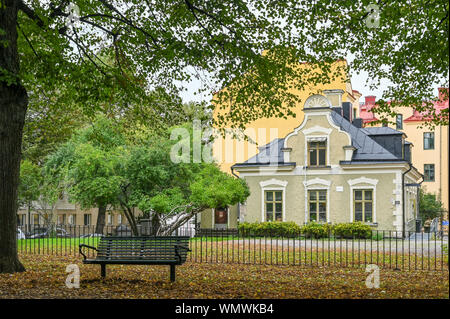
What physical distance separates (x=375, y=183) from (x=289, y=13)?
20.8m

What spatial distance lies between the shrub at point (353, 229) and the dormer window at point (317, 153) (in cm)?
452

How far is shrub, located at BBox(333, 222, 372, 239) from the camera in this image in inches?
1193

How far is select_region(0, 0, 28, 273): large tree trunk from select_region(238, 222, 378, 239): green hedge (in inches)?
757

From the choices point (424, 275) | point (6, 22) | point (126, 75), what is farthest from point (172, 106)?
point (424, 275)

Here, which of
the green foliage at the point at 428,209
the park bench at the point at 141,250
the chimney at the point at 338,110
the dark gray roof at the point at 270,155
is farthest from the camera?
the green foliage at the point at 428,209

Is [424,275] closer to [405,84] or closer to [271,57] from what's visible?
[405,84]

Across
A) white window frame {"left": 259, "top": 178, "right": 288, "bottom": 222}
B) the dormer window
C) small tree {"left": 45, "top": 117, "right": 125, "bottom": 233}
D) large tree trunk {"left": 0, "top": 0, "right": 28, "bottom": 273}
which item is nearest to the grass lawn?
large tree trunk {"left": 0, "top": 0, "right": 28, "bottom": 273}

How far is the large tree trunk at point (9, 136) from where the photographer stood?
1162cm

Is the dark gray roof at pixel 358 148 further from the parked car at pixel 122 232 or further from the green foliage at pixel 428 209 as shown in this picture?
the green foliage at pixel 428 209

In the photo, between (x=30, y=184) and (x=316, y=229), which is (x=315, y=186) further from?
(x=30, y=184)

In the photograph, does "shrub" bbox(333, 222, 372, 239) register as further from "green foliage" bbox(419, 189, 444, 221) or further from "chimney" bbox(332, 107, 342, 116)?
"green foliage" bbox(419, 189, 444, 221)

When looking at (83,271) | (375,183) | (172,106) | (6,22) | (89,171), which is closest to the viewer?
(6,22)

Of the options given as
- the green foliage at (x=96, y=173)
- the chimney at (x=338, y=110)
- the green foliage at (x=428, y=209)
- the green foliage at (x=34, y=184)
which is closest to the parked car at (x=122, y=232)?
the green foliage at (x=96, y=173)
